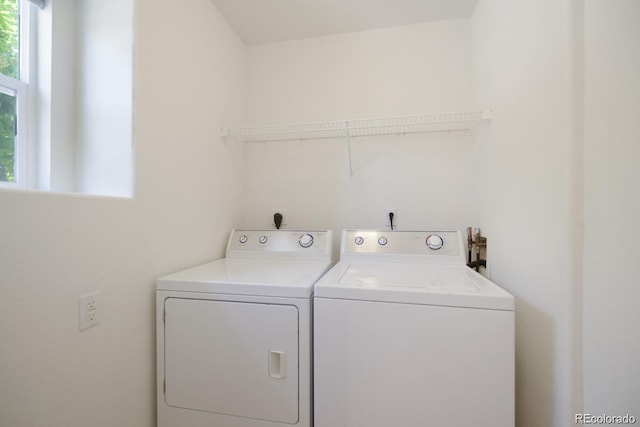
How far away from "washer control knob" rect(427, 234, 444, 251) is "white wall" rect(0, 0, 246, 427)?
1.35 metres

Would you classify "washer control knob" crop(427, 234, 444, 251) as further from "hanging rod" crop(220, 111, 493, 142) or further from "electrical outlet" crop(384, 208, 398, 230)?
"hanging rod" crop(220, 111, 493, 142)

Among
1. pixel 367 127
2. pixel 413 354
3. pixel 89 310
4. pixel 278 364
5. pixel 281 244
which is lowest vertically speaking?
pixel 278 364

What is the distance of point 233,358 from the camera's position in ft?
3.65

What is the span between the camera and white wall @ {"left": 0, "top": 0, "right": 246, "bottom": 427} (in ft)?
2.49

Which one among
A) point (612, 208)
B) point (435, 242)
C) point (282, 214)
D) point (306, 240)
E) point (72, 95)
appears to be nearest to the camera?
point (612, 208)

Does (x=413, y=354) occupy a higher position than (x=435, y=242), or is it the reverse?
(x=435, y=242)

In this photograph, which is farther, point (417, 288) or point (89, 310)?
point (417, 288)

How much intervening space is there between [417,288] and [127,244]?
1181 mm

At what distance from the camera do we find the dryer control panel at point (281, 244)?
1702 millimetres

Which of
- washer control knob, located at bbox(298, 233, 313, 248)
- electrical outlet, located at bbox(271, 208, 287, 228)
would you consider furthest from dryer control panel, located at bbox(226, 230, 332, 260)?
electrical outlet, located at bbox(271, 208, 287, 228)

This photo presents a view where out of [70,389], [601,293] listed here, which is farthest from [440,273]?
[70,389]

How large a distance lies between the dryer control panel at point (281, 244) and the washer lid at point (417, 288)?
0.37 meters

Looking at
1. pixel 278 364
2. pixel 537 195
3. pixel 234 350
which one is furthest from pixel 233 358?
pixel 537 195

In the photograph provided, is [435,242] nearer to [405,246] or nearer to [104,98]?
[405,246]
